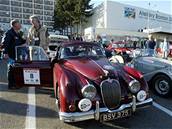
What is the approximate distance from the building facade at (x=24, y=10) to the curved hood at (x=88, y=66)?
56537 mm

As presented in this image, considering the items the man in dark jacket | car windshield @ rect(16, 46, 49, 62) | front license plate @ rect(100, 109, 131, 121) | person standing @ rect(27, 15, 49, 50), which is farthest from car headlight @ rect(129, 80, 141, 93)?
person standing @ rect(27, 15, 49, 50)

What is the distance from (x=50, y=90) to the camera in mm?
8219

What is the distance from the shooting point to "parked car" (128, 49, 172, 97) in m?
7.46

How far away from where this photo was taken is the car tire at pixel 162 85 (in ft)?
24.3

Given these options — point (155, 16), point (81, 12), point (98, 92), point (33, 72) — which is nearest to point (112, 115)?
point (98, 92)

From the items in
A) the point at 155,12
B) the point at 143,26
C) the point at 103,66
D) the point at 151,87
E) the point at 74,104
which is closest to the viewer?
the point at 74,104

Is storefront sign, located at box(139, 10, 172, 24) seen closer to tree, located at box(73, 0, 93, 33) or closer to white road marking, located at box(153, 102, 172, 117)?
tree, located at box(73, 0, 93, 33)

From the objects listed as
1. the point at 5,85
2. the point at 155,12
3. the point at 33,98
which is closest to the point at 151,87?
the point at 33,98

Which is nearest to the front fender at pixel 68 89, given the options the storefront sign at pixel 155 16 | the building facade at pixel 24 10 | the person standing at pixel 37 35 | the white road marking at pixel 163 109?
the white road marking at pixel 163 109

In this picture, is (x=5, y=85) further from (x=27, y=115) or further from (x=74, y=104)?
(x=74, y=104)

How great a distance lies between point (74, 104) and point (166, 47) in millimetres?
16554

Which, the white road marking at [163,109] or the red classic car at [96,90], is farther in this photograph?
the white road marking at [163,109]

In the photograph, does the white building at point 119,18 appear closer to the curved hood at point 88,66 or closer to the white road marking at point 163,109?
the white road marking at point 163,109

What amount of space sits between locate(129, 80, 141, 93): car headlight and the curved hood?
22.9 inches
